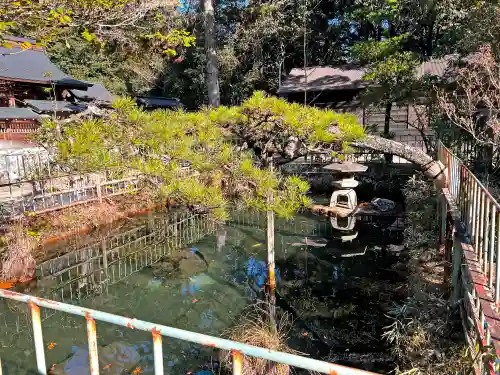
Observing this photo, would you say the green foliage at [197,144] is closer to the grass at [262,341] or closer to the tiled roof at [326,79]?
the grass at [262,341]

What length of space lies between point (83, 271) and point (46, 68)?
560 inches

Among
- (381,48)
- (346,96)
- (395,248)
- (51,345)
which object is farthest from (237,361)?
(346,96)

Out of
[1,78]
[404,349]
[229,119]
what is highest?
[1,78]

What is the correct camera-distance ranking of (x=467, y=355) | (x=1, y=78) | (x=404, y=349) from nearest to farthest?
(x=467, y=355) → (x=404, y=349) → (x=1, y=78)

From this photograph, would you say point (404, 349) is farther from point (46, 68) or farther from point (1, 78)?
point (46, 68)

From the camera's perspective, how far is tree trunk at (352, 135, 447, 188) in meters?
5.58

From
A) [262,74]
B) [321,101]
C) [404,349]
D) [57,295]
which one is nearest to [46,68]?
[262,74]

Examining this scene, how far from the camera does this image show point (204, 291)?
22.6 feet

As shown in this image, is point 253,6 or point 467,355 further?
point 253,6

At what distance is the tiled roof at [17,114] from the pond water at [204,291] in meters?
7.46

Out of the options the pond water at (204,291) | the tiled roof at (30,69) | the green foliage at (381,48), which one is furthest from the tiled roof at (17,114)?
the green foliage at (381,48)

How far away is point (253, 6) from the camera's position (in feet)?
72.1

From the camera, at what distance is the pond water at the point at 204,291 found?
504 cm

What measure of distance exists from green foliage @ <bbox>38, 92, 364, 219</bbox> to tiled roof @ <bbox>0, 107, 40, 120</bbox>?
40.1 ft
